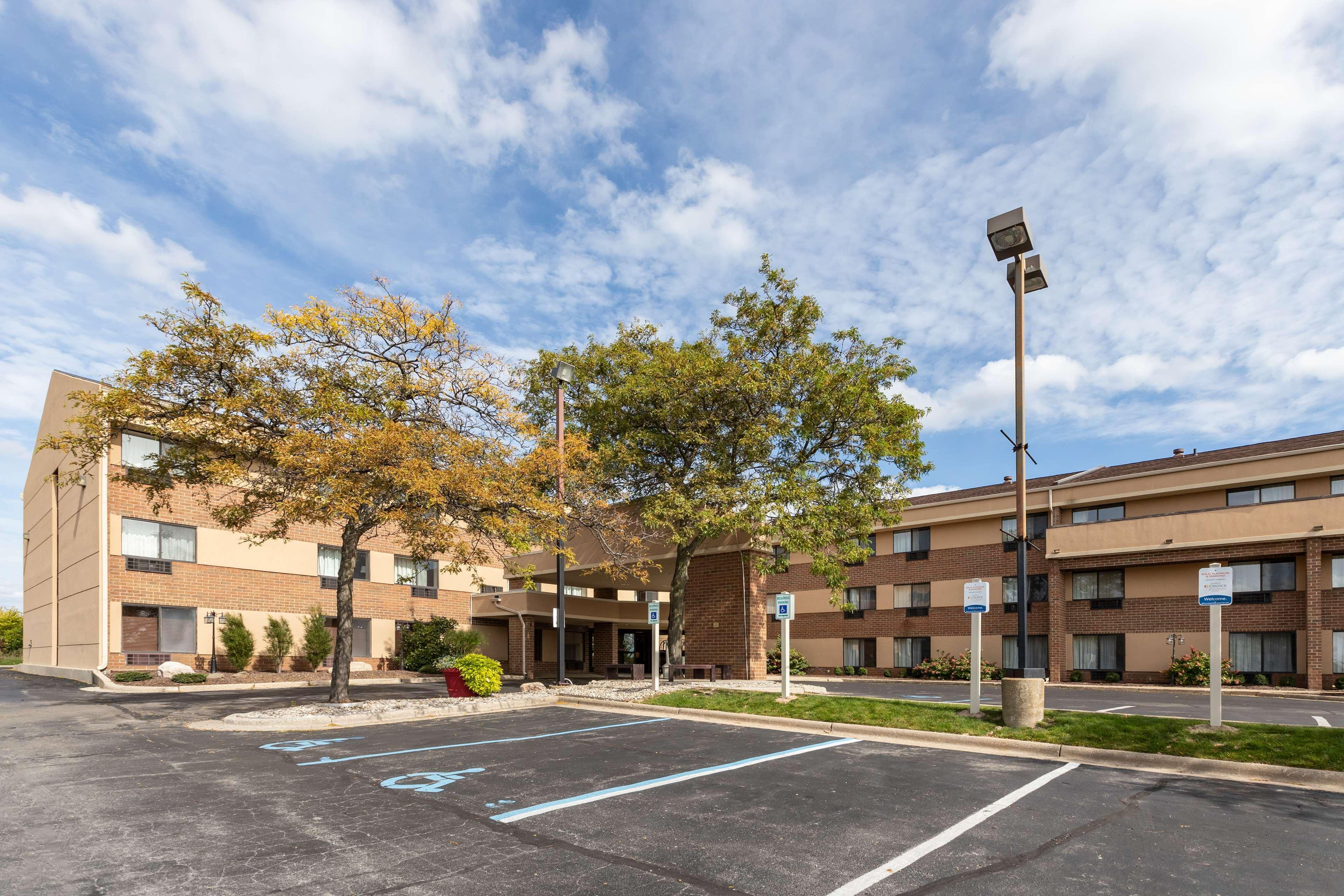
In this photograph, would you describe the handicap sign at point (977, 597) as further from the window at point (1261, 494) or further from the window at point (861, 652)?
the window at point (861, 652)

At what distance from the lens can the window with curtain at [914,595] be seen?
38.9 metres

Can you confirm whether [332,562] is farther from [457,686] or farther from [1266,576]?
→ [1266,576]

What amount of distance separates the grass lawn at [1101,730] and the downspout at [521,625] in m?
19.0

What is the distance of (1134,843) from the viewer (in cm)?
658

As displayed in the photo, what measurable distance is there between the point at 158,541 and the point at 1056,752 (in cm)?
3046

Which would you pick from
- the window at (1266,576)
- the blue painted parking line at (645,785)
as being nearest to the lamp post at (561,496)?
the blue painted parking line at (645,785)

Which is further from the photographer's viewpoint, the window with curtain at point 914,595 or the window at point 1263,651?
the window with curtain at point 914,595

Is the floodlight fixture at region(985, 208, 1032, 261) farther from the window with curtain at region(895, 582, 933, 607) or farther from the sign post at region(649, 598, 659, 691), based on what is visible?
the window with curtain at region(895, 582, 933, 607)

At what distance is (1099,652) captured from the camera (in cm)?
3231

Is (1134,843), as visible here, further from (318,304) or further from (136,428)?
(136,428)

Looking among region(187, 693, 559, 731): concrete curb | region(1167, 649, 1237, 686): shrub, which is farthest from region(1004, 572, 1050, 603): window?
region(187, 693, 559, 731): concrete curb

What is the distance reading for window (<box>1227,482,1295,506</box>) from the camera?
29.2 metres

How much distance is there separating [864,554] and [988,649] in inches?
666

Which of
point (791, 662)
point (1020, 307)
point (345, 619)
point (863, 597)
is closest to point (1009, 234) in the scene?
point (1020, 307)
